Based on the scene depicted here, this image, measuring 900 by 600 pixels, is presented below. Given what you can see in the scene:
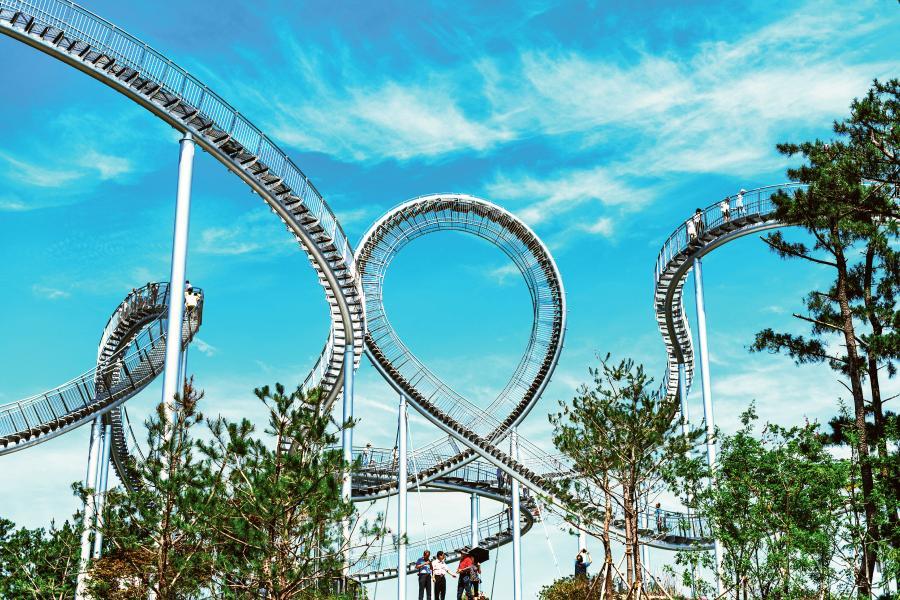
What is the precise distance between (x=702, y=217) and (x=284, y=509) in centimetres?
1780

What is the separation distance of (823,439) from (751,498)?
303 cm

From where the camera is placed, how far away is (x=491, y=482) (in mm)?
30922

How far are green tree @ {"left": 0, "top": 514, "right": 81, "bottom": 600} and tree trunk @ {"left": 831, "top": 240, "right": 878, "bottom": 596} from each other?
1244cm

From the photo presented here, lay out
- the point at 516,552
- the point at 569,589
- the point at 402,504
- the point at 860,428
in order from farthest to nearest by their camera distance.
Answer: the point at 516,552
the point at 402,504
the point at 569,589
the point at 860,428

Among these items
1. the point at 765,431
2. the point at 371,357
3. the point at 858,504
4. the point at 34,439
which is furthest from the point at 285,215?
the point at 858,504

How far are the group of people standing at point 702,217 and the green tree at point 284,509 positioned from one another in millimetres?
16514

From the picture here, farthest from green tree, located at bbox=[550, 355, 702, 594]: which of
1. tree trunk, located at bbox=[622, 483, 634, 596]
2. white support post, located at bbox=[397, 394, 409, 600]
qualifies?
white support post, located at bbox=[397, 394, 409, 600]

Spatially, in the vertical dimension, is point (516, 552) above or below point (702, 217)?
below

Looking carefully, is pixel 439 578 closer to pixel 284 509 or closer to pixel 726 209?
pixel 284 509

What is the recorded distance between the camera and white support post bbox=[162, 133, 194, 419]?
16219 millimetres

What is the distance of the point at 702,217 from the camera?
25828mm

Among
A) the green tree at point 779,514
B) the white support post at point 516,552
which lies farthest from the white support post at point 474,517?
the green tree at point 779,514

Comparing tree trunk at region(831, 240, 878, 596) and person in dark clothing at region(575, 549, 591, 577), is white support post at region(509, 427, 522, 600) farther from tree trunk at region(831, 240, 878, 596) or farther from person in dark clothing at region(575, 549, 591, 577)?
tree trunk at region(831, 240, 878, 596)

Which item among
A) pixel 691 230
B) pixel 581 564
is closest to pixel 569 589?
pixel 581 564
